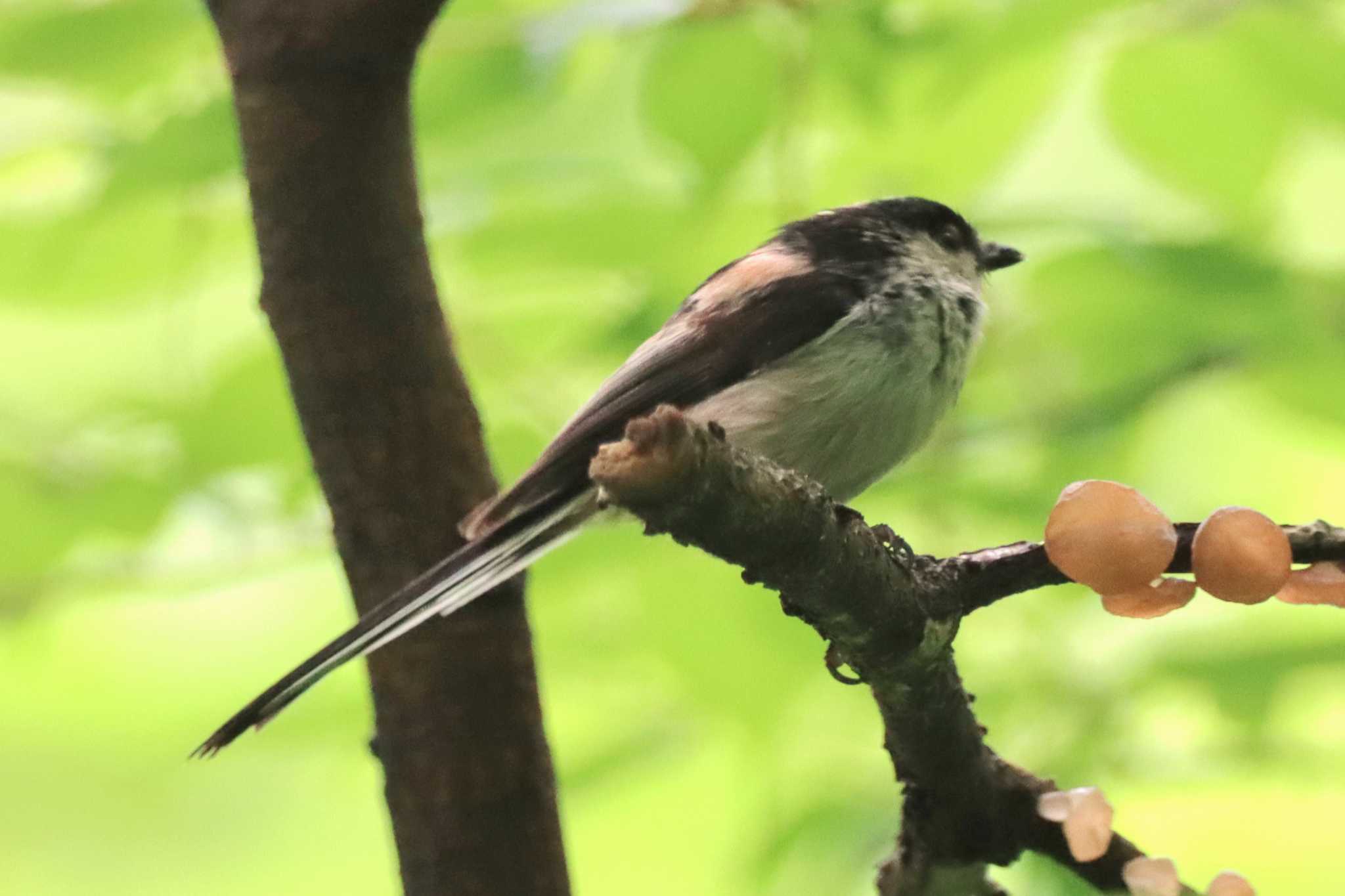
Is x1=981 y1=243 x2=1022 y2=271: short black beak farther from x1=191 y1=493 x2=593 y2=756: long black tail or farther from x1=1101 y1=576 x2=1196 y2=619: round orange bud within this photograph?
x1=1101 y1=576 x2=1196 y2=619: round orange bud

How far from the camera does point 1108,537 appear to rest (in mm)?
1136

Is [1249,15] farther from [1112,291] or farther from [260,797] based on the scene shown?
[260,797]

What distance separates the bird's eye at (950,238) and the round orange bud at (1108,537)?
49.1 inches

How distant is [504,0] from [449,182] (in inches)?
10.4

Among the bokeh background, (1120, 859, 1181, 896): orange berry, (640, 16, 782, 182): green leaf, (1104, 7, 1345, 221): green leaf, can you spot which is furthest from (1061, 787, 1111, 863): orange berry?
(1104, 7, 1345, 221): green leaf

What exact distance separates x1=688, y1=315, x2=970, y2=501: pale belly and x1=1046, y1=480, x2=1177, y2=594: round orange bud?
74 centimetres

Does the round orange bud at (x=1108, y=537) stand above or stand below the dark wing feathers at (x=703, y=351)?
below

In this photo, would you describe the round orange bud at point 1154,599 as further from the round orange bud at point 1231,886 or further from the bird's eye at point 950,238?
the bird's eye at point 950,238

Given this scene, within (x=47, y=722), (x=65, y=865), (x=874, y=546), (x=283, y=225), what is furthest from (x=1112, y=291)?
(x=65, y=865)

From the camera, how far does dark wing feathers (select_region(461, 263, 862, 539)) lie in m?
1.68

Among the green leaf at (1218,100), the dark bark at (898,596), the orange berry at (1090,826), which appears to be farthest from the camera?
the green leaf at (1218,100)

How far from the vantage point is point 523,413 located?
214 cm

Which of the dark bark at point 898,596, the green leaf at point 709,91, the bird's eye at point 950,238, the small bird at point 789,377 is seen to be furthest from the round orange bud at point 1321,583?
the bird's eye at point 950,238

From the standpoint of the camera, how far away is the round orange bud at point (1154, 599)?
3.89 feet
